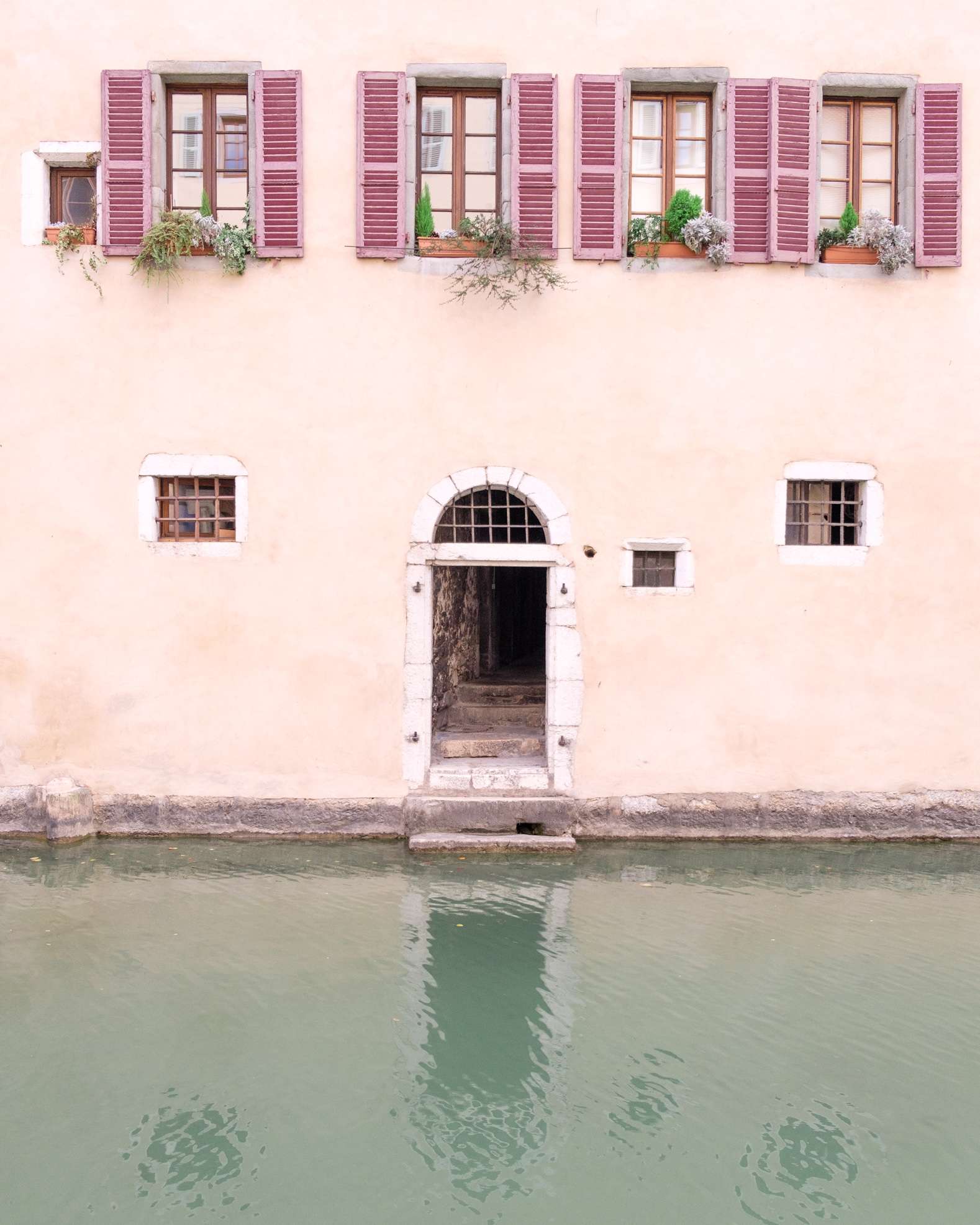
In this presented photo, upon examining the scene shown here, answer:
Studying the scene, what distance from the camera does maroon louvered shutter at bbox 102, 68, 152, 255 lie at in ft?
25.5

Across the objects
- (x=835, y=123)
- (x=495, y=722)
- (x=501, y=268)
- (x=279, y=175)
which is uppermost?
(x=835, y=123)

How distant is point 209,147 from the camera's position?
26.6 feet

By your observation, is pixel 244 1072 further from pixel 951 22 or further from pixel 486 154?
pixel 951 22

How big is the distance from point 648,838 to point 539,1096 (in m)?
3.79

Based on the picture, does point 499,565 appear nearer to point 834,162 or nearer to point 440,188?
point 440,188

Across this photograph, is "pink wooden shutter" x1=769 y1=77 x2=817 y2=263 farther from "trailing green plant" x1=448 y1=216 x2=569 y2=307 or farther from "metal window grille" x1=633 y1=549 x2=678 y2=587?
"metal window grille" x1=633 y1=549 x2=678 y2=587

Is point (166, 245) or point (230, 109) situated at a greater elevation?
point (230, 109)

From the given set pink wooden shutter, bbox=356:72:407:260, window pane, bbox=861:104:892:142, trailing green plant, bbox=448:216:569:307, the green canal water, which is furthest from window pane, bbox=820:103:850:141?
the green canal water

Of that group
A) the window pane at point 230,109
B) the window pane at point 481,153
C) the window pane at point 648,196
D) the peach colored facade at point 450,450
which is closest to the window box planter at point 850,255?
the peach colored facade at point 450,450

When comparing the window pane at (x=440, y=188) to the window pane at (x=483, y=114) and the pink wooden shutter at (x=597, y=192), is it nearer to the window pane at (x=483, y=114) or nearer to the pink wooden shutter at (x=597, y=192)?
the window pane at (x=483, y=114)

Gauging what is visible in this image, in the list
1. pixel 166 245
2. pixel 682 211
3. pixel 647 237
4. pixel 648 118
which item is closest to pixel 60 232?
Result: pixel 166 245

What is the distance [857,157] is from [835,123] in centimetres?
32

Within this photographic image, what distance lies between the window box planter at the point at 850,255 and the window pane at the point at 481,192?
258cm

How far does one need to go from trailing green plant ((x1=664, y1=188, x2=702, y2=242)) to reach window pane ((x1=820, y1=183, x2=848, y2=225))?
105 cm
